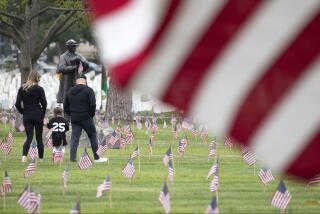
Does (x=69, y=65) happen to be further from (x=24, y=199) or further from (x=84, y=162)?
(x=24, y=199)

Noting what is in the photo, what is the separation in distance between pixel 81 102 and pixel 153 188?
4759 millimetres

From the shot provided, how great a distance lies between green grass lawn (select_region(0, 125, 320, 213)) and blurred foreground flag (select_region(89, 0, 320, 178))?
9.17 metres

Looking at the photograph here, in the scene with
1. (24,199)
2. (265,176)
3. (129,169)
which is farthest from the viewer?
(129,169)

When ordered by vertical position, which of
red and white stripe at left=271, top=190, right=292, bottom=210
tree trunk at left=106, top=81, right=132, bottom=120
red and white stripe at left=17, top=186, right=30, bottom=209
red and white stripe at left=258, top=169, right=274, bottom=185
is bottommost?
red and white stripe at left=17, top=186, right=30, bottom=209

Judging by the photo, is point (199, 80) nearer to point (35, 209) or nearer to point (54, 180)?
point (35, 209)

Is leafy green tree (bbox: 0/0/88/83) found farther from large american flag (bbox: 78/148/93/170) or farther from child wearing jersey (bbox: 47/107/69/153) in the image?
large american flag (bbox: 78/148/93/170)

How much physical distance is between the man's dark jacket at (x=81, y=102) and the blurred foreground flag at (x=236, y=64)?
668 inches

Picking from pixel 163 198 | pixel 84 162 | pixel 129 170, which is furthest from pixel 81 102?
pixel 163 198

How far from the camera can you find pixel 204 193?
1562 cm

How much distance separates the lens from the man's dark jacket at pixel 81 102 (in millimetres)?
20766

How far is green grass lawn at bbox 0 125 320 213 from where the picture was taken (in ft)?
45.8

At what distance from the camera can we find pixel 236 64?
379cm

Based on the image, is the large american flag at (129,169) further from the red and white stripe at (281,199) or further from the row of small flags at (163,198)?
the red and white stripe at (281,199)

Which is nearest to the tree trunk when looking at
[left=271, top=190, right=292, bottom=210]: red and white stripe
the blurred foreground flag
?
[left=271, top=190, right=292, bottom=210]: red and white stripe
